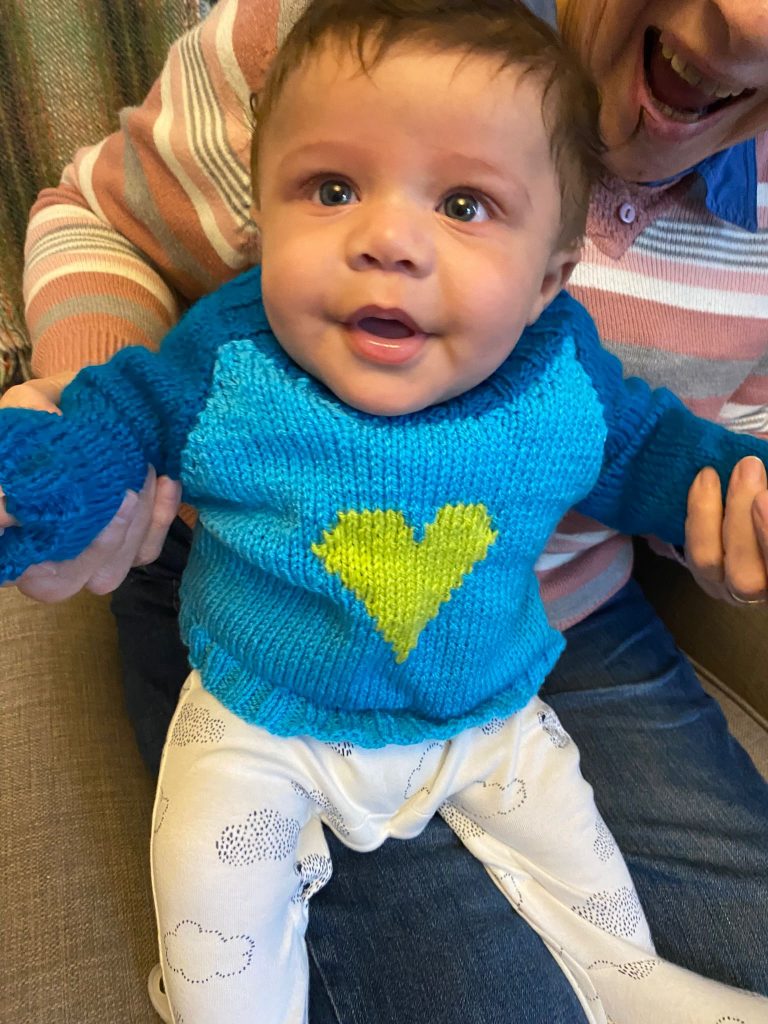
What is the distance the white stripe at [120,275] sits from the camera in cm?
82

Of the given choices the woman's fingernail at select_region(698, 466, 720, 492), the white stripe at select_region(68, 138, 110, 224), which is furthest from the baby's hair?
the white stripe at select_region(68, 138, 110, 224)

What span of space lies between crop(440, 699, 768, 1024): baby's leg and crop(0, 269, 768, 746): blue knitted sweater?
7 cm

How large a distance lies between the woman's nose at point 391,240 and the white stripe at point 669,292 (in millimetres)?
313

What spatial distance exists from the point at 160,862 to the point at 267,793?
97 millimetres

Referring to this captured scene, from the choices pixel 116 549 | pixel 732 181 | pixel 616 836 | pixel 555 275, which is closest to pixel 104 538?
pixel 116 549

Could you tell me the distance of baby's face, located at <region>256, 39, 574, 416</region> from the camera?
1.77ft

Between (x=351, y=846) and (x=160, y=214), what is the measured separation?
2.11 feet

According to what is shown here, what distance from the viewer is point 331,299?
0.55 meters

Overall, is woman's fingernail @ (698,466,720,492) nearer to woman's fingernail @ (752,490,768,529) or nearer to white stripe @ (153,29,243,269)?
woman's fingernail @ (752,490,768,529)

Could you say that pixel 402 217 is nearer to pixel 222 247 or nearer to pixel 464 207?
pixel 464 207

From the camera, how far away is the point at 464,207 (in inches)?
22.5

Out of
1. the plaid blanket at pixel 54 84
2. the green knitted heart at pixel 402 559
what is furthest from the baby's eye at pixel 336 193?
the plaid blanket at pixel 54 84

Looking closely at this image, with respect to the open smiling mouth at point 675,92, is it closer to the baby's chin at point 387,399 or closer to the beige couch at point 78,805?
the baby's chin at point 387,399

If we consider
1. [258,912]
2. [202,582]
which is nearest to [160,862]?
[258,912]
